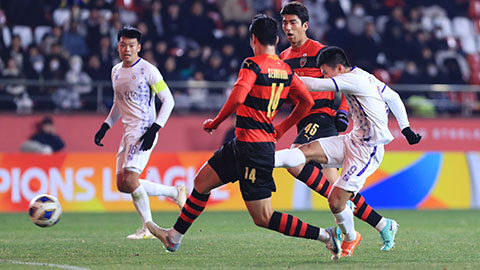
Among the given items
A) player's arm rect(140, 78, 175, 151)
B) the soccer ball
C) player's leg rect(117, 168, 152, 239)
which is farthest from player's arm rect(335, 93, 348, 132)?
the soccer ball

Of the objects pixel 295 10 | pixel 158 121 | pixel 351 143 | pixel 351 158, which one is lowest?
pixel 158 121

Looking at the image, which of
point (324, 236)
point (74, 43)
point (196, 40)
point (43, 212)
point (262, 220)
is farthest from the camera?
point (196, 40)

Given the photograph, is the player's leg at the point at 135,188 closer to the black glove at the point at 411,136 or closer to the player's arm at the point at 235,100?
the player's arm at the point at 235,100

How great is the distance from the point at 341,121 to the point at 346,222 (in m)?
1.21

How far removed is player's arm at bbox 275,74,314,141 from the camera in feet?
23.1

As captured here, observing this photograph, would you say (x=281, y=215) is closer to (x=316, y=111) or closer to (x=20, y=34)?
(x=316, y=111)

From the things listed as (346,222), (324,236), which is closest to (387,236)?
(346,222)

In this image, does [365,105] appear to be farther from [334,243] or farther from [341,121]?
[334,243]

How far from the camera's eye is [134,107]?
29.9ft

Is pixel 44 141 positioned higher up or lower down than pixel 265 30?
lower down

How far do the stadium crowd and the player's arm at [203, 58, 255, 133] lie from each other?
9631mm

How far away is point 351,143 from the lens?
7.55 meters

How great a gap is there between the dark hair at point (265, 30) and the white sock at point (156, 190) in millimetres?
3460

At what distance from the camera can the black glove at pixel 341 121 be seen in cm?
823
